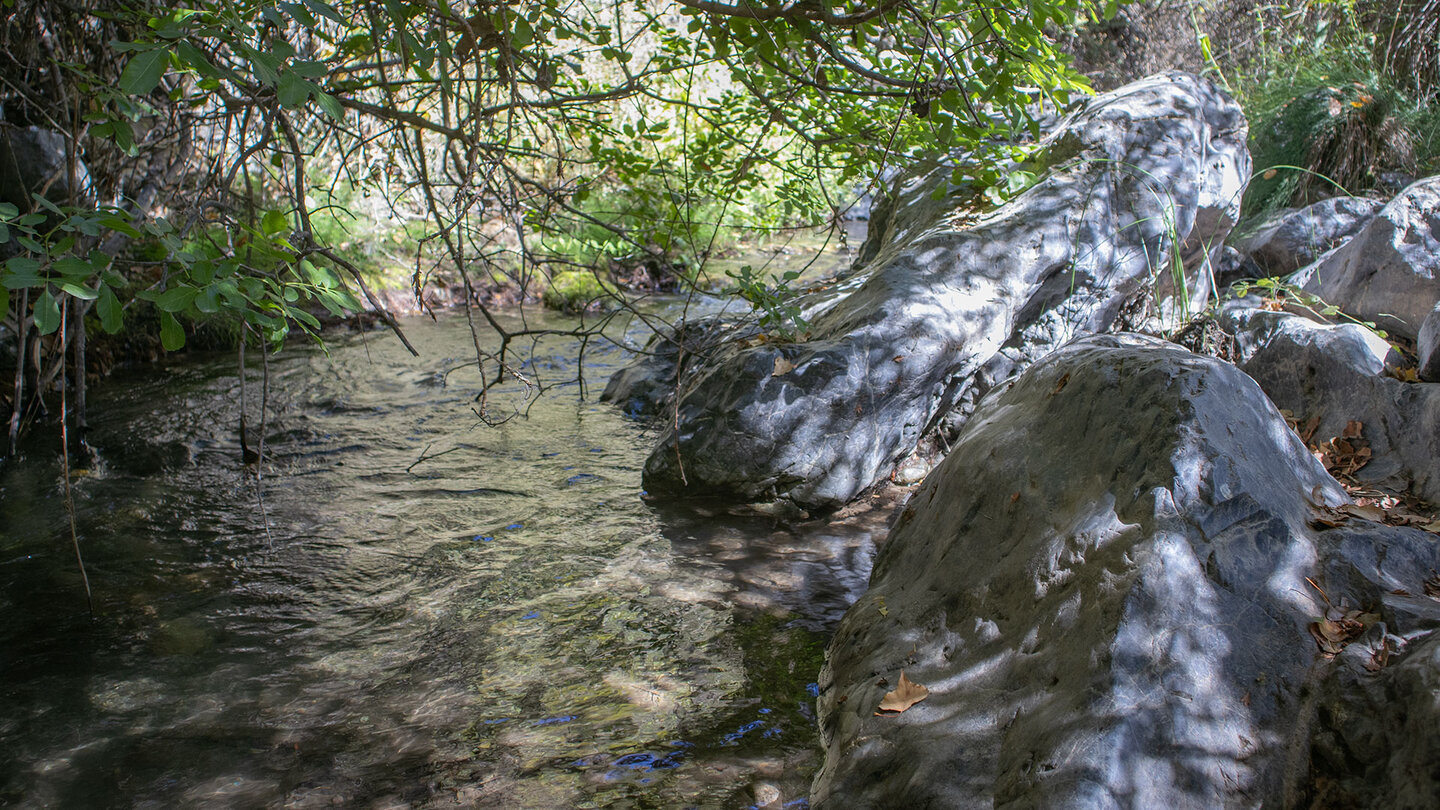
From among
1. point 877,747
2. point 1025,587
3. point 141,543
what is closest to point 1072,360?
point 1025,587

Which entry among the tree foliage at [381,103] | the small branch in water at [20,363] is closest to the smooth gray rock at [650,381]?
the tree foliage at [381,103]

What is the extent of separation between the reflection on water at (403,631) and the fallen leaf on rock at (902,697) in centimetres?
35

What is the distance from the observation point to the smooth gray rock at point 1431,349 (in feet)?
13.4

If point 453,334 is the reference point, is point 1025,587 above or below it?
below

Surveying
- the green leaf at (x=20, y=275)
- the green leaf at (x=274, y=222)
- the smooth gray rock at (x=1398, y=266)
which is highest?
the green leaf at (x=274, y=222)

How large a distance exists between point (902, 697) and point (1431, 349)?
3.36 meters

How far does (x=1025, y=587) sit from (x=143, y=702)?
9.69 ft

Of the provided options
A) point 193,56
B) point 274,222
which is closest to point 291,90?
point 193,56

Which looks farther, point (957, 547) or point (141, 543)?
point (141, 543)

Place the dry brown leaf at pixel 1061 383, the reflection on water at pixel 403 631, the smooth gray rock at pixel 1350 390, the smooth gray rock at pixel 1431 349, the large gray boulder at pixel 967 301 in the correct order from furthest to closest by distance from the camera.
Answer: the large gray boulder at pixel 967 301 → the smooth gray rock at pixel 1431 349 → the smooth gray rock at pixel 1350 390 → the dry brown leaf at pixel 1061 383 → the reflection on water at pixel 403 631

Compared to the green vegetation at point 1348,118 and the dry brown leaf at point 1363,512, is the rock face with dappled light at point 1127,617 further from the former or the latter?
the green vegetation at point 1348,118

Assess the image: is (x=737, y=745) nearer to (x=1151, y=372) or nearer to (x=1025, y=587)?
(x=1025, y=587)

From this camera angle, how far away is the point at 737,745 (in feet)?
9.12

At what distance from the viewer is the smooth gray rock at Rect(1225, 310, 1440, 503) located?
380cm
